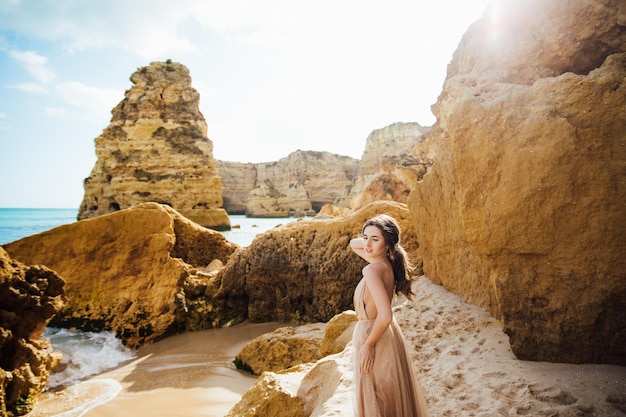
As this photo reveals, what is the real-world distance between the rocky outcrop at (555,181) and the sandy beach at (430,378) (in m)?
0.26

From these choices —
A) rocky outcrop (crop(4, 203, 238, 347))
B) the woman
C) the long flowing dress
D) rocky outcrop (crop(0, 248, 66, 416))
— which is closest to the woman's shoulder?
the woman

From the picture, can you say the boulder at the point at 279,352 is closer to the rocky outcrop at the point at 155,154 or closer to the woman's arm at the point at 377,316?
the woman's arm at the point at 377,316

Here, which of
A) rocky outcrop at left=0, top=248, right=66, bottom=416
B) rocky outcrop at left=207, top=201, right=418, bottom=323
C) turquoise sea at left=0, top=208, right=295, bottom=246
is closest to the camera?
rocky outcrop at left=0, top=248, right=66, bottom=416

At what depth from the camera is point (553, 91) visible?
8.25ft

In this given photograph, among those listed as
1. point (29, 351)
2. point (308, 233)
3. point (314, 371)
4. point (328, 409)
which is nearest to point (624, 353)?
point (328, 409)

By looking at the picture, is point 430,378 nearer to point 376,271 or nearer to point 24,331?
point 376,271

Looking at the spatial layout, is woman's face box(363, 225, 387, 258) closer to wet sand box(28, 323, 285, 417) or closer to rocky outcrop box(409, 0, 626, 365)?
rocky outcrop box(409, 0, 626, 365)

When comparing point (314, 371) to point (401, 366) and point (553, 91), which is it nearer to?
point (401, 366)

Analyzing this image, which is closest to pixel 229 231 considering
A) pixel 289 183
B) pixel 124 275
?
pixel 124 275

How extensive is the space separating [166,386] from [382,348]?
3700mm

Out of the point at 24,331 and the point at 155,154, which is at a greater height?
the point at 155,154

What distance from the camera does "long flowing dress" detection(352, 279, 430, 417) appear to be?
2016mm

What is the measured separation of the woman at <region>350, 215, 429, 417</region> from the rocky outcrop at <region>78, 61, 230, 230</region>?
2596 cm

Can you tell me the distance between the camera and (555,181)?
7.83 ft
